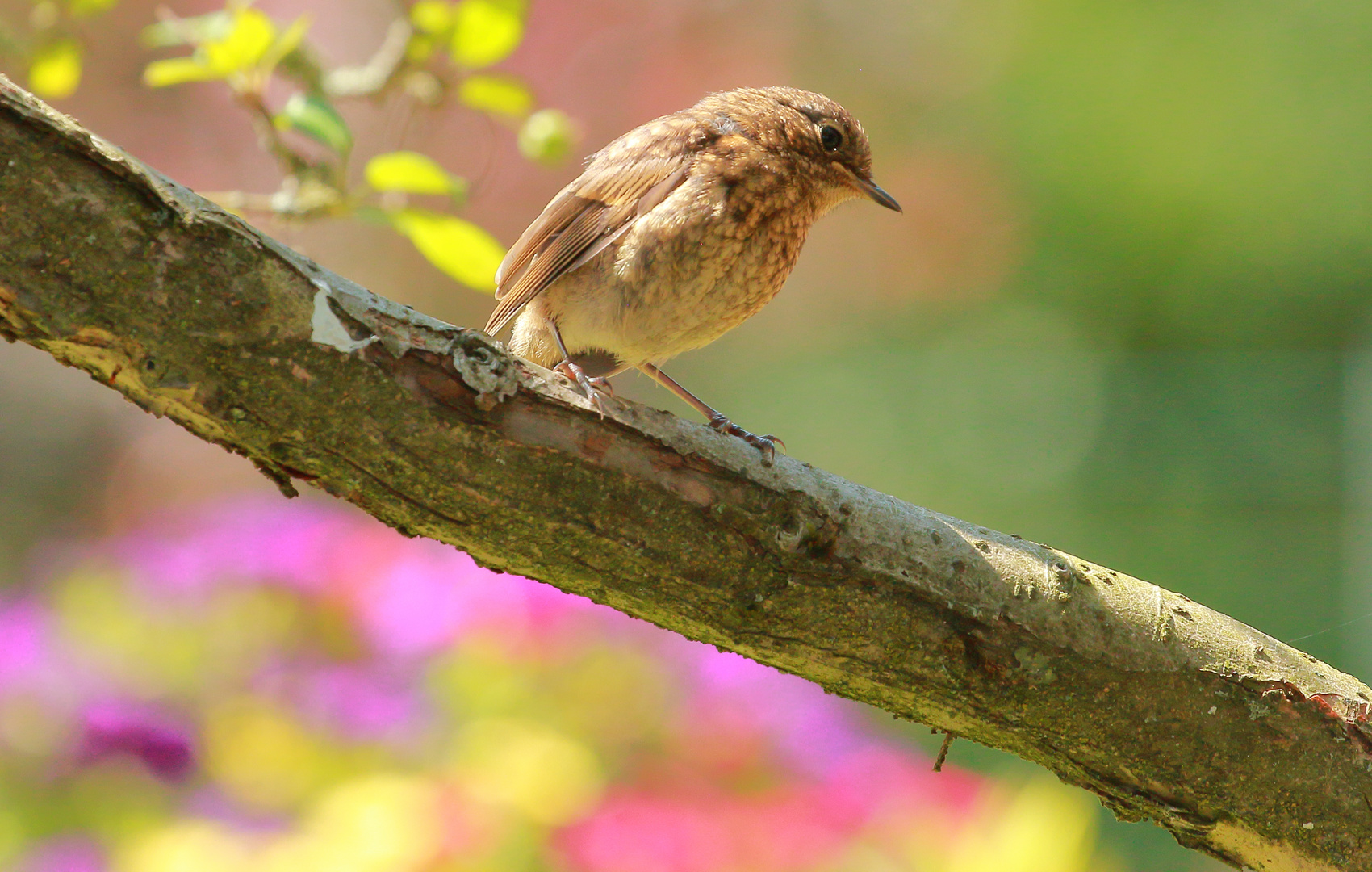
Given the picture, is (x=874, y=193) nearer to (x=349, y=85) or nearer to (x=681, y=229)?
(x=681, y=229)

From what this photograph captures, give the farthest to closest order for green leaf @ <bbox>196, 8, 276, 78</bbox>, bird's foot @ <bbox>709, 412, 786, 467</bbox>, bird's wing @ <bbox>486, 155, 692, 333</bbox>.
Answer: bird's wing @ <bbox>486, 155, 692, 333</bbox>
green leaf @ <bbox>196, 8, 276, 78</bbox>
bird's foot @ <bbox>709, 412, 786, 467</bbox>

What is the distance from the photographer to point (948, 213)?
8211mm

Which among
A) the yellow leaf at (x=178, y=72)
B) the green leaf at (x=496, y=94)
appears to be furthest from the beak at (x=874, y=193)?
the yellow leaf at (x=178, y=72)

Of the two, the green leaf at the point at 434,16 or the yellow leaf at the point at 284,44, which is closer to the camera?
the yellow leaf at the point at 284,44

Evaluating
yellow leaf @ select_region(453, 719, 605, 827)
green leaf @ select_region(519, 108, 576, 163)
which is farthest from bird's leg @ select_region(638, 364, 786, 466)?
yellow leaf @ select_region(453, 719, 605, 827)

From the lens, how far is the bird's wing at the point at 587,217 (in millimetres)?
2348

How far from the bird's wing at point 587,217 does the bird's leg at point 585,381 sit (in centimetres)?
10

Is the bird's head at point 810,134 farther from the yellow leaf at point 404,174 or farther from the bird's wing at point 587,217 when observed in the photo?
the yellow leaf at point 404,174

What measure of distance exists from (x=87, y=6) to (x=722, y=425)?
4.37ft

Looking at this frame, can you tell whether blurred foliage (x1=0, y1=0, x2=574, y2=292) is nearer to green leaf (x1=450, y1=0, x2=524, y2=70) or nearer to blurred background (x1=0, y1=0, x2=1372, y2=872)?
green leaf (x1=450, y1=0, x2=524, y2=70)

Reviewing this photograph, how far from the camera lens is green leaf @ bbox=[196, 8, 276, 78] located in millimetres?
1782

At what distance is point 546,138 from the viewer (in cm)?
220

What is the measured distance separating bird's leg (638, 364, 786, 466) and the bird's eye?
2.05ft

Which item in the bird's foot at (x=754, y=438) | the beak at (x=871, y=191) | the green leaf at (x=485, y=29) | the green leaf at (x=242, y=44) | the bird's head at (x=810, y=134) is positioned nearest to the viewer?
the bird's foot at (x=754, y=438)
